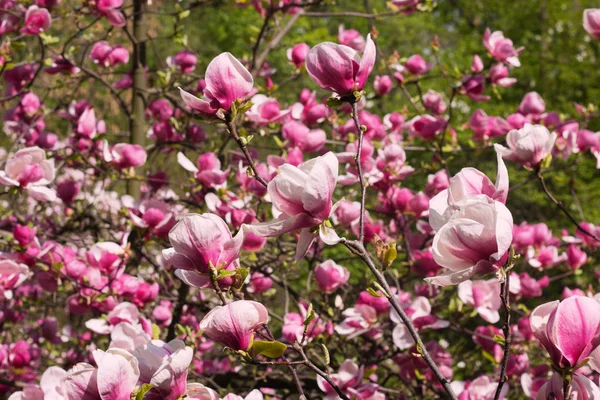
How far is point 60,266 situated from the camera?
1647 mm

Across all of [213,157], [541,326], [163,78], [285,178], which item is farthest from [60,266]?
[541,326]

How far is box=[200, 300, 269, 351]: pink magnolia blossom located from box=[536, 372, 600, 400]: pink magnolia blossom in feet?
1.29

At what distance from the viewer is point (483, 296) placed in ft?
5.72

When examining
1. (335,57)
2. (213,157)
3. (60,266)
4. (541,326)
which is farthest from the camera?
(213,157)

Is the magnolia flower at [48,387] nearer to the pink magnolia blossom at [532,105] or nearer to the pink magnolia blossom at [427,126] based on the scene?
the pink magnolia blossom at [427,126]

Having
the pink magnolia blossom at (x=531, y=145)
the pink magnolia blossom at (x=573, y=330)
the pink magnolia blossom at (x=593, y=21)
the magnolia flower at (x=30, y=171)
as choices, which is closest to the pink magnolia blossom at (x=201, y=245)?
the pink magnolia blossom at (x=573, y=330)

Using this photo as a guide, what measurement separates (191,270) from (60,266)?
0.92 m

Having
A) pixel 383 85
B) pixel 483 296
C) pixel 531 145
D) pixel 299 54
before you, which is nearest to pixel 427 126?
pixel 383 85

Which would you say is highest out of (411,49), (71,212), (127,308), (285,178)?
(285,178)

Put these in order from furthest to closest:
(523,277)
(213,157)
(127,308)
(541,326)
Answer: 1. (523,277)
2. (213,157)
3. (127,308)
4. (541,326)

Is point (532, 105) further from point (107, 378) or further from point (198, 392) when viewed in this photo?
point (107, 378)

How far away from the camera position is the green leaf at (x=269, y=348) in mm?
828

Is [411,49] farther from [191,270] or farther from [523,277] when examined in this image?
[191,270]

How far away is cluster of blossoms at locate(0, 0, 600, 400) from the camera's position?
0.81 metres
